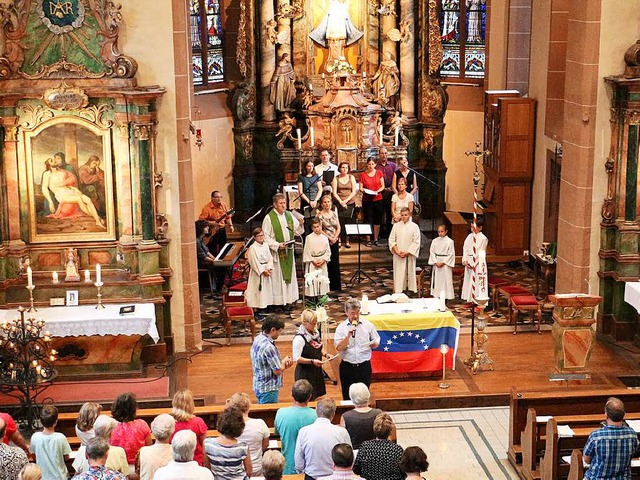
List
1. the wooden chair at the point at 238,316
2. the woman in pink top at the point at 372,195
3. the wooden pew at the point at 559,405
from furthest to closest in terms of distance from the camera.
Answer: the woman in pink top at the point at 372,195, the wooden chair at the point at 238,316, the wooden pew at the point at 559,405

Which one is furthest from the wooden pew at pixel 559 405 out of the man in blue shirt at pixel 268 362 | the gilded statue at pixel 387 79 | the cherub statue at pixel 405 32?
the cherub statue at pixel 405 32

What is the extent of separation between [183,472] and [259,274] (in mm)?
8478

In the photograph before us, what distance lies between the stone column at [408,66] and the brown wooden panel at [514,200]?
4045 millimetres

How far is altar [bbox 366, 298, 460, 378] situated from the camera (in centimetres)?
1458

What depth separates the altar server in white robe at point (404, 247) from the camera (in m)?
17.6

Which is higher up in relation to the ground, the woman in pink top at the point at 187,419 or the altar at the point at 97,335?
the woman in pink top at the point at 187,419

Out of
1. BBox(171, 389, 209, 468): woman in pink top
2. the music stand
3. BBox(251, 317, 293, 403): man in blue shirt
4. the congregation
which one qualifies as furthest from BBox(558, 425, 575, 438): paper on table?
the music stand

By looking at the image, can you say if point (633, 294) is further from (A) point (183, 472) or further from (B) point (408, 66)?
(B) point (408, 66)

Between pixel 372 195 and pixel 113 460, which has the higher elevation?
pixel 372 195

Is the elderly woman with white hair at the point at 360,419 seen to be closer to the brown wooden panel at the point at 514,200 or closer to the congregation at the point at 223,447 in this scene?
the congregation at the point at 223,447

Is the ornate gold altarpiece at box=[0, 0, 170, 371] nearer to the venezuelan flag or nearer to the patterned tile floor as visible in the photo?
the patterned tile floor

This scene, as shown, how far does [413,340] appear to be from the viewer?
14.6 m

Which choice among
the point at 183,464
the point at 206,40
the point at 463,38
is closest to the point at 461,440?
the point at 183,464

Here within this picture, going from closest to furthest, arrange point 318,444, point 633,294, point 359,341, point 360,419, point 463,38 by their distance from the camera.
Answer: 1. point 318,444
2. point 360,419
3. point 359,341
4. point 633,294
5. point 463,38
